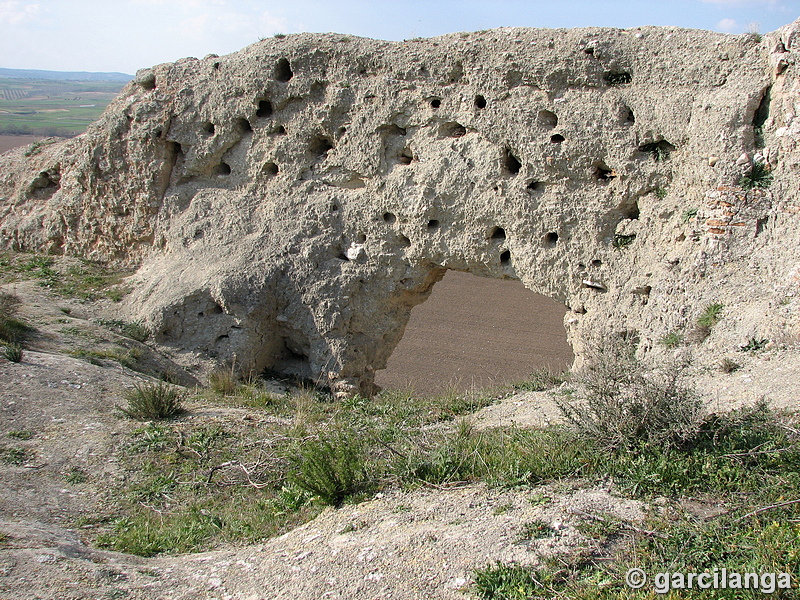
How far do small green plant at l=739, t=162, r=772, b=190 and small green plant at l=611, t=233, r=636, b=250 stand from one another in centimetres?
128

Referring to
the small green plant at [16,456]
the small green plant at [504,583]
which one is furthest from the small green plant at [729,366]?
the small green plant at [16,456]

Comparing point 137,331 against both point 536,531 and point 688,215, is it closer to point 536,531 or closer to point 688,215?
point 536,531

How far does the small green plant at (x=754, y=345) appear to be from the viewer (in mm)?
6500

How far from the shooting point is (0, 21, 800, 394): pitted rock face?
721 cm

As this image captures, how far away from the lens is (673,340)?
23.5ft

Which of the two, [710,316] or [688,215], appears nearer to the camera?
[710,316]

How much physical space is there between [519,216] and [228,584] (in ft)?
18.8

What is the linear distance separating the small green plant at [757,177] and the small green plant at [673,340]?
1742 millimetres

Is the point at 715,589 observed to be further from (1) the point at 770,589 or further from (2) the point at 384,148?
(2) the point at 384,148

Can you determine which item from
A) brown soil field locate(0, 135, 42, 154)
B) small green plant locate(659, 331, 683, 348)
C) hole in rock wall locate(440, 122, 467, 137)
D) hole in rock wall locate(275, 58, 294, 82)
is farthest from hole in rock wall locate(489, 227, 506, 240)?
brown soil field locate(0, 135, 42, 154)

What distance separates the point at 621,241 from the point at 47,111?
307 feet

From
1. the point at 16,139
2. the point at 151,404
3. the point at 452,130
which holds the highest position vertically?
the point at 452,130

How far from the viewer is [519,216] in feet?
26.8

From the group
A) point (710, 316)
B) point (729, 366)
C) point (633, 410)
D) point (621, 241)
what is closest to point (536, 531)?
point (633, 410)
